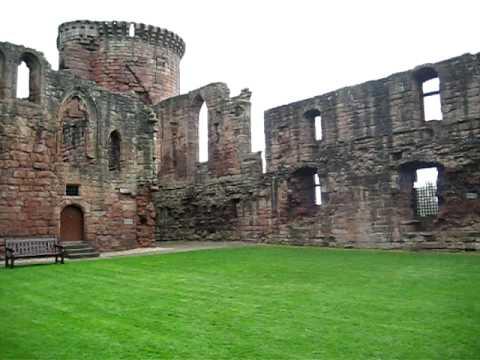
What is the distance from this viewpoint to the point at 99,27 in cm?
2627

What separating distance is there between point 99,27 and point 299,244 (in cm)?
1717

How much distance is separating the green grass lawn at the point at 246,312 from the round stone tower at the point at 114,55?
17.5 meters

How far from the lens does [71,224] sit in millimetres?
15977

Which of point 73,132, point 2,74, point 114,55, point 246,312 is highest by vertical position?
point 114,55

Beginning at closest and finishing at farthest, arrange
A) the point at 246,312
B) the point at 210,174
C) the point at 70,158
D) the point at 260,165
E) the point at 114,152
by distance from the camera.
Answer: the point at 246,312 → the point at 114,152 → the point at 70,158 → the point at 260,165 → the point at 210,174

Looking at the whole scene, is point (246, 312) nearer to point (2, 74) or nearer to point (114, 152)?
point (2, 74)

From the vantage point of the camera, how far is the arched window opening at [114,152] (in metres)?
17.7

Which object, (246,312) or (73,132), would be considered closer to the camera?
(246,312)

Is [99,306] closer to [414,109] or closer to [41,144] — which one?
[41,144]

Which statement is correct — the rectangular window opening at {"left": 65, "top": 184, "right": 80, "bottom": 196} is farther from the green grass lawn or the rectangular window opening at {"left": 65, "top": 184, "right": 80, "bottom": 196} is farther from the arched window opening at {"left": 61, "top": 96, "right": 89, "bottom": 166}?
the green grass lawn

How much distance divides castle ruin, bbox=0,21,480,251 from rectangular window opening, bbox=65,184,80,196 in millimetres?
68

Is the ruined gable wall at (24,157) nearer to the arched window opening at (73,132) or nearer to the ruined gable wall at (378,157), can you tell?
the arched window opening at (73,132)

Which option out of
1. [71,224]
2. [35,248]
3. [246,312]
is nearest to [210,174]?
[71,224]

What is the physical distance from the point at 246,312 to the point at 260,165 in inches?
532
